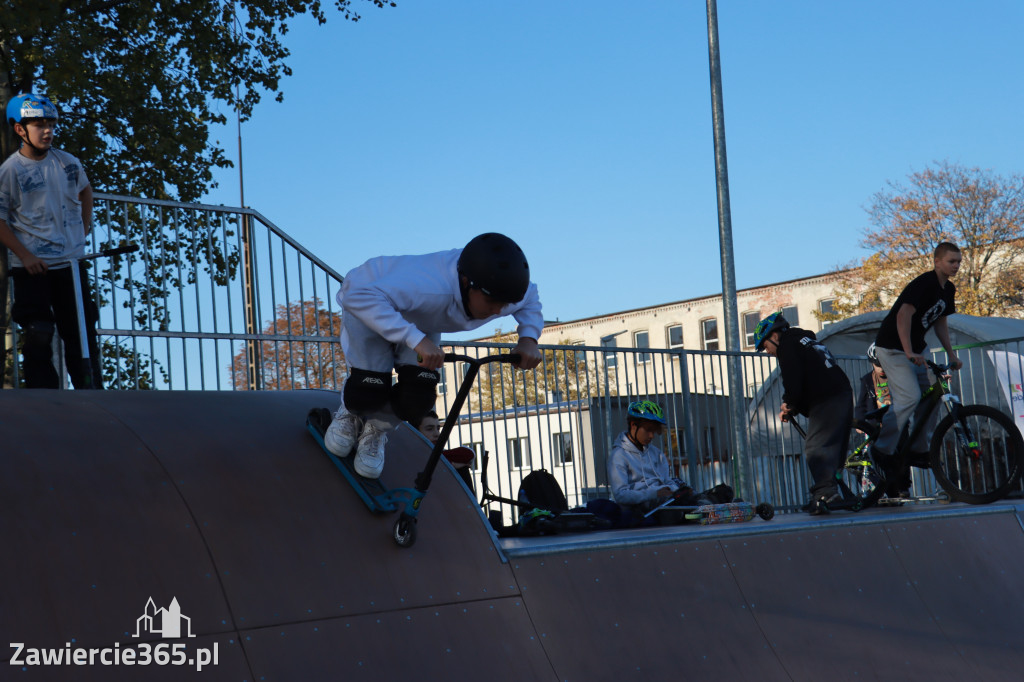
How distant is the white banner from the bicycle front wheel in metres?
5.13

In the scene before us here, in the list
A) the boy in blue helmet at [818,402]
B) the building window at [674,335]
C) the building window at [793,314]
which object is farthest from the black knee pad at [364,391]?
the building window at [674,335]

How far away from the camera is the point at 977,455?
A: 7.40m

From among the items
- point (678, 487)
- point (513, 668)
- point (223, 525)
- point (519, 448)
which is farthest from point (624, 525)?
point (223, 525)

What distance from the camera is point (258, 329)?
777cm

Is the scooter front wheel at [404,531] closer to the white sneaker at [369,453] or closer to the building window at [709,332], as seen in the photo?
the white sneaker at [369,453]

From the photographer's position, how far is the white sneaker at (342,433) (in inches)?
166

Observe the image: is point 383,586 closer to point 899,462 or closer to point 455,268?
point 455,268

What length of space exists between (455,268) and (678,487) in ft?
12.9

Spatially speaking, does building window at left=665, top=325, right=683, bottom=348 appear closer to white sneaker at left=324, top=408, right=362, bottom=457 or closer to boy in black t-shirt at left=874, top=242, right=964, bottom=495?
boy in black t-shirt at left=874, top=242, right=964, bottom=495

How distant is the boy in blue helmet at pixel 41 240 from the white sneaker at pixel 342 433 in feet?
6.22

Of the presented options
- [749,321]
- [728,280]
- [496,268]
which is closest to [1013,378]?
[728,280]

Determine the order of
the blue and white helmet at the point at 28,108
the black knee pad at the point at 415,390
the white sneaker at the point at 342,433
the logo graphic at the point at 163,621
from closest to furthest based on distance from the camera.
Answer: the logo graphic at the point at 163,621
the black knee pad at the point at 415,390
the white sneaker at the point at 342,433
the blue and white helmet at the point at 28,108

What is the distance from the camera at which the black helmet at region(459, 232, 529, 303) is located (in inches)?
153

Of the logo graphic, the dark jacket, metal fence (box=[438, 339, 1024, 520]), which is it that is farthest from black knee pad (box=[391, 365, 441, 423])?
the dark jacket
